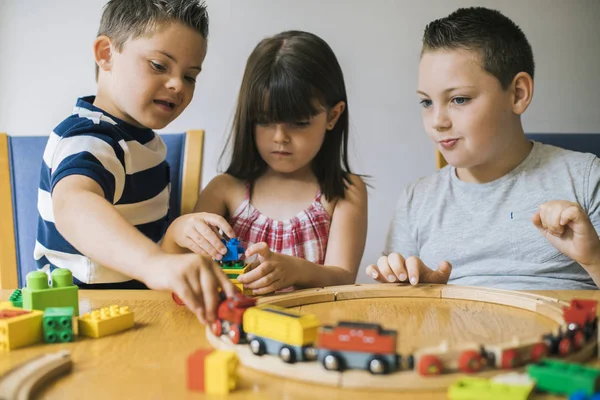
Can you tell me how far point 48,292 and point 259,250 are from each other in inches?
11.1

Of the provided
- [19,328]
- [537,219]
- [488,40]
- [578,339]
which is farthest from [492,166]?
[19,328]

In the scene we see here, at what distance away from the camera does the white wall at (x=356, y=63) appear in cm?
201

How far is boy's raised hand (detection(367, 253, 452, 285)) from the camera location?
90cm

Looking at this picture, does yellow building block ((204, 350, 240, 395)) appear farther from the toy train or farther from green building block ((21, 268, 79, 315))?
green building block ((21, 268, 79, 315))

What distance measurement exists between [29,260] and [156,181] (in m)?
0.39

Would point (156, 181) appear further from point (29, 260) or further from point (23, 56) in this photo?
point (23, 56)

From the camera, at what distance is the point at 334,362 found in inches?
20.1

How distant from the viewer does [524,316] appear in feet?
2.43

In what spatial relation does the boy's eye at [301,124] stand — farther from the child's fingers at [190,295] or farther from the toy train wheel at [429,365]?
the toy train wheel at [429,365]

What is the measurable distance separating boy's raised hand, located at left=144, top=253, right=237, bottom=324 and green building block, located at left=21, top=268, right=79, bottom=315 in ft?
0.60

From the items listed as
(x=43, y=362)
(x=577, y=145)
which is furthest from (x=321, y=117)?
(x=43, y=362)

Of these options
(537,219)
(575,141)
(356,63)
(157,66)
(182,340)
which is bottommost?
(182,340)

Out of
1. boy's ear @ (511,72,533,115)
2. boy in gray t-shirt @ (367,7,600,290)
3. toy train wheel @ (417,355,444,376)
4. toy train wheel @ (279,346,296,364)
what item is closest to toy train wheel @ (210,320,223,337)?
toy train wheel @ (279,346,296,364)

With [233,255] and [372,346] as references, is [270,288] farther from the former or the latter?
[372,346]
